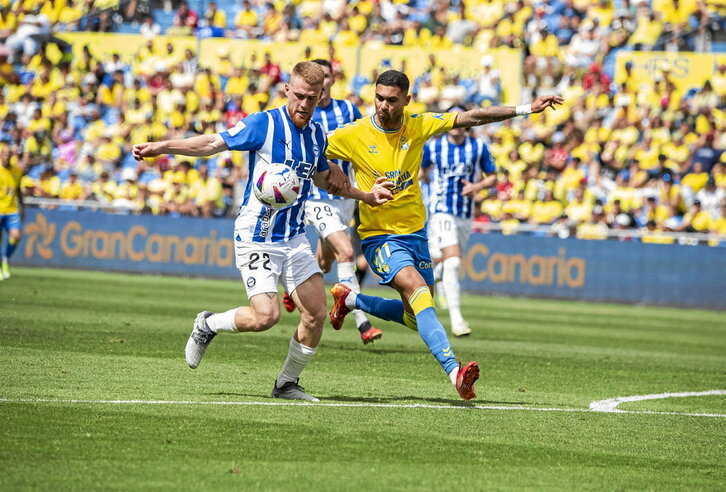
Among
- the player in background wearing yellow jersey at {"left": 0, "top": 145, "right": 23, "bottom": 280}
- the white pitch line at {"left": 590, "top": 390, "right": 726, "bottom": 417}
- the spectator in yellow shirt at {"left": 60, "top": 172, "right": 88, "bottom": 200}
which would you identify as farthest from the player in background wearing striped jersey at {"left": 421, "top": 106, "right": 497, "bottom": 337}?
the spectator in yellow shirt at {"left": 60, "top": 172, "right": 88, "bottom": 200}

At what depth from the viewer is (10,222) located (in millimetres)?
22234

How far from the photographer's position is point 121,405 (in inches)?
303

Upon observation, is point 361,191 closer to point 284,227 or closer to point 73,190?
point 284,227

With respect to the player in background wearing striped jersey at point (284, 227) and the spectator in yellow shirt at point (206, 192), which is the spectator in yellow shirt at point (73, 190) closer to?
the spectator in yellow shirt at point (206, 192)

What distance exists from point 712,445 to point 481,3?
23.6m

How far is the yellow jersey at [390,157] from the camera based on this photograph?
30.0 ft

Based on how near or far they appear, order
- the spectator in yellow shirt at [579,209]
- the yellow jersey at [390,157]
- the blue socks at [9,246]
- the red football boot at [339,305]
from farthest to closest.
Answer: the spectator in yellow shirt at [579,209]
the blue socks at [9,246]
the red football boot at [339,305]
the yellow jersey at [390,157]

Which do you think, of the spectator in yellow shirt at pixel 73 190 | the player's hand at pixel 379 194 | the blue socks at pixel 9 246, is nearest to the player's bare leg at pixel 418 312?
the player's hand at pixel 379 194

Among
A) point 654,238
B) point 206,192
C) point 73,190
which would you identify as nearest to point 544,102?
point 654,238

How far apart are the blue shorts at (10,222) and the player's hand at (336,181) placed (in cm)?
1480

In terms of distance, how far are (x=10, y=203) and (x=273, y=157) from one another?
1519 cm

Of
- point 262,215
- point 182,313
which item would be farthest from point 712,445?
point 182,313

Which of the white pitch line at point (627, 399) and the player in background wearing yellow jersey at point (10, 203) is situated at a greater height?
the player in background wearing yellow jersey at point (10, 203)

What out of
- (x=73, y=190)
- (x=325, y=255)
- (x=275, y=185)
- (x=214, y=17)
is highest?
(x=214, y=17)
